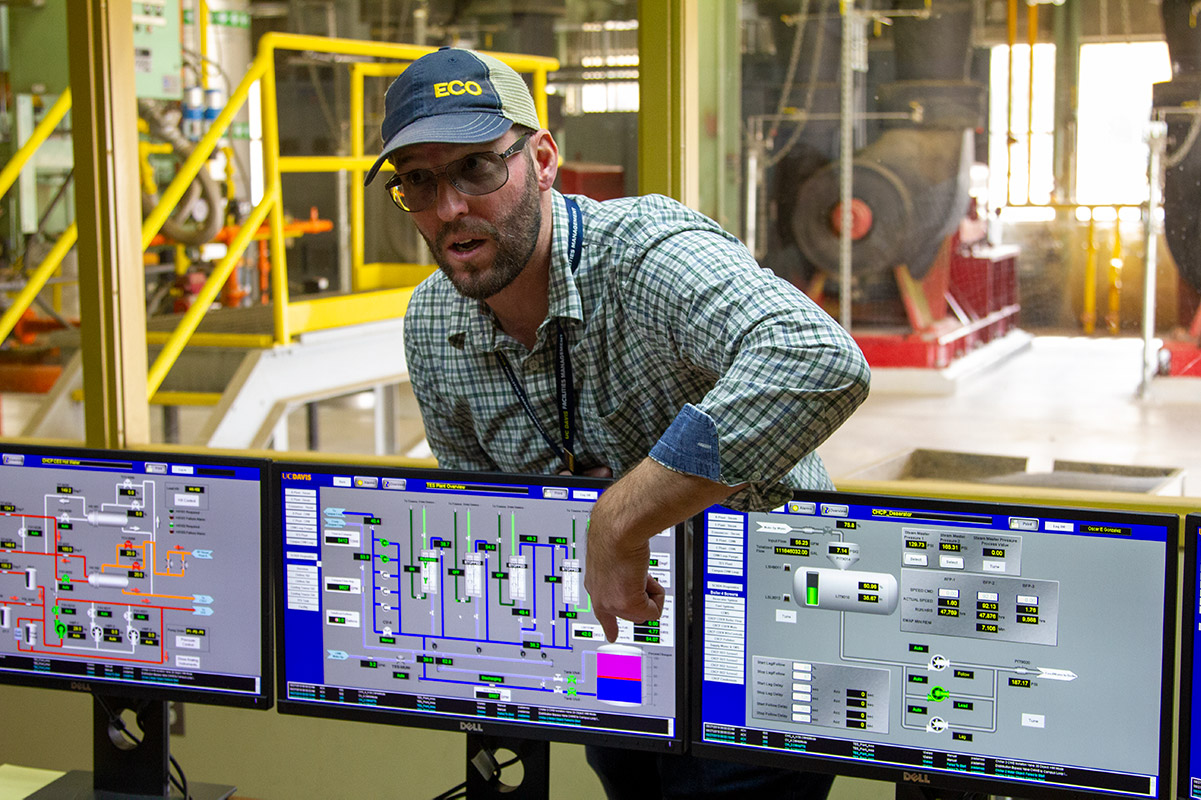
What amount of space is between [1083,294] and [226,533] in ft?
7.83

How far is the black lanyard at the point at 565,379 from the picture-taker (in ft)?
5.16

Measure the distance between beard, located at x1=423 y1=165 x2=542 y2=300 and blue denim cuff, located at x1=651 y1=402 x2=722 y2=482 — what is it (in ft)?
1.69

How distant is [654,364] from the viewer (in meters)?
1.54

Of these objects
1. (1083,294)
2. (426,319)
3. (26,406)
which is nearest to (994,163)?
(1083,294)

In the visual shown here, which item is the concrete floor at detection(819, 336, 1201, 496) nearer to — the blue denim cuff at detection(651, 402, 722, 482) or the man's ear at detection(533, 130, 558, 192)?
the man's ear at detection(533, 130, 558, 192)

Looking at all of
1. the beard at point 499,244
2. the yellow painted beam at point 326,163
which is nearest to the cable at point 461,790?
the beard at point 499,244

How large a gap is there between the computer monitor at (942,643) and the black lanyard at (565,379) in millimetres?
236

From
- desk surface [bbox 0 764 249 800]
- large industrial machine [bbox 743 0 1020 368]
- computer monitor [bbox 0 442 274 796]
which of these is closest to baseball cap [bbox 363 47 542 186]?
computer monitor [bbox 0 442 274 796]

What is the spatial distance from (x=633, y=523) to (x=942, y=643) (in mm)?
594

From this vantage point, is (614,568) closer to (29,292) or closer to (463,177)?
(463,177)

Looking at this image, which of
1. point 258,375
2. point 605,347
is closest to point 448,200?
point 605,347

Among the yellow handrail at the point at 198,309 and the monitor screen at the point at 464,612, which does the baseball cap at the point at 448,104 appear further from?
the yellow handrail at the point at 198,309

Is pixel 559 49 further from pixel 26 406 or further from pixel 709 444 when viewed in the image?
pixel 26 406

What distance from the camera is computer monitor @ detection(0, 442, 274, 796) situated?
66.7 inches
